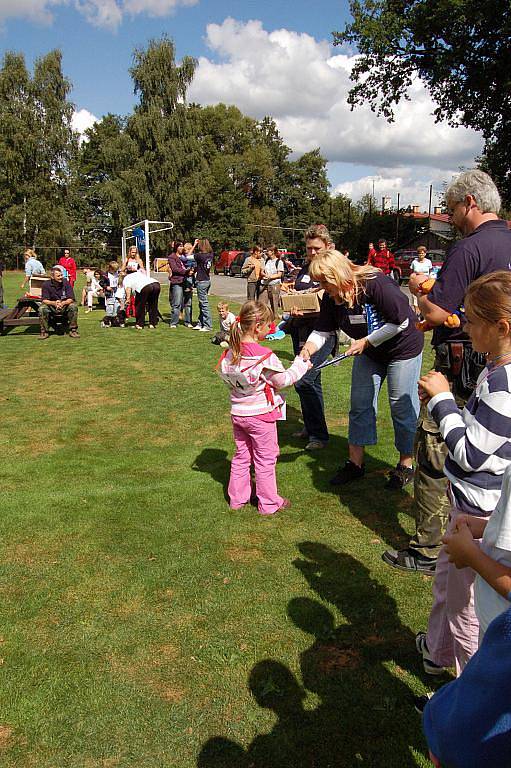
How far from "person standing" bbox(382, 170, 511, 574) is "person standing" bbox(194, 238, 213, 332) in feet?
35.5

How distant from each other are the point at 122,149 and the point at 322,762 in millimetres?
48833

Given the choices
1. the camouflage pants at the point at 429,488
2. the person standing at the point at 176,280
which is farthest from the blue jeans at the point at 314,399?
the person standing at the point at 176,280

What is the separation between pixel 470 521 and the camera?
1.78 meters

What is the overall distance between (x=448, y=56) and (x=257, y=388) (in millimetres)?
24288

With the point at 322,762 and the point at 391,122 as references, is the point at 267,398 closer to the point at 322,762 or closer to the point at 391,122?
the point at 322,762

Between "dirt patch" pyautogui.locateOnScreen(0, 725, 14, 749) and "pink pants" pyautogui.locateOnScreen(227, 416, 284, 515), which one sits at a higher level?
"pink pants" pyautogui.locateOnScreen(227, 416, 284, 515)

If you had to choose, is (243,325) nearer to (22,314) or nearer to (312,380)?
(312,380)

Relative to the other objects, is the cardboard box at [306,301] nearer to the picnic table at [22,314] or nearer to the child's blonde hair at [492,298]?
the child's blonde hair at [492,298]

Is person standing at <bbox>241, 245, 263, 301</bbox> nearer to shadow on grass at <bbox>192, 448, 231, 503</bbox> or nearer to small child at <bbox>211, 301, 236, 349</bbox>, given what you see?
small child at <bbox>211, 301, 236, 349</bbox>

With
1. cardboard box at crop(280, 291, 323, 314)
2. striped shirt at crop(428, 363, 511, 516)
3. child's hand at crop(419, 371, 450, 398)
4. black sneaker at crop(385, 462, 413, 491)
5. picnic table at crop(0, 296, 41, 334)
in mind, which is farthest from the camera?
picnic table at crop(0, 296, 41, 334)

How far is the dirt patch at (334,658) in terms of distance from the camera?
2.79 meters

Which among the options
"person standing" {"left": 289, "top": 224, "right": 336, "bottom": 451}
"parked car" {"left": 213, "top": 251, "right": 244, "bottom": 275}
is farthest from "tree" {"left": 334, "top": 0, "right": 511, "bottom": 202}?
"person standing" {"left": 289, "top": 224, "right": 336, "bottom": 451}

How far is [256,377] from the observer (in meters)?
4.16

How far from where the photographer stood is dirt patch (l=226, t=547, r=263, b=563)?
3752mm
